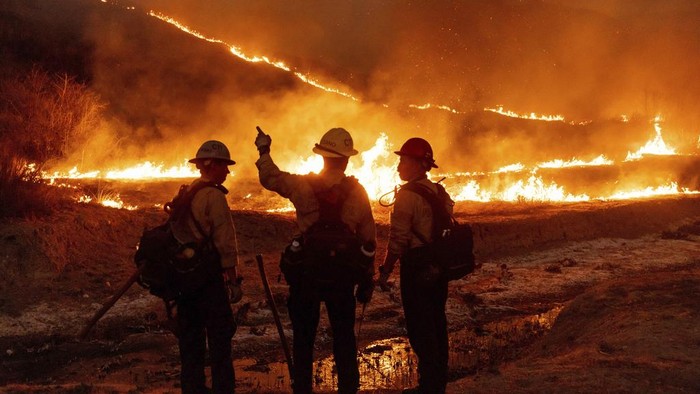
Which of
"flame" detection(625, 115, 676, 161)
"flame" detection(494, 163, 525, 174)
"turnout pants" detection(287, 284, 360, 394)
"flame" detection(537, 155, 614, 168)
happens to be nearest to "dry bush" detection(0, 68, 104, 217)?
"turnout pants" detection(287, 284, 360, 394)

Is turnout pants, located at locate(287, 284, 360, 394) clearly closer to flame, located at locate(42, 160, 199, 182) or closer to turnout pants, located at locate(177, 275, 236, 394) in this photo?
turnout pants, located at locate(177, 275, 236, 394)

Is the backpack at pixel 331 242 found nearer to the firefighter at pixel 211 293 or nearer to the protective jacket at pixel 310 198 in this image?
the protective jacket at pixel 310 198

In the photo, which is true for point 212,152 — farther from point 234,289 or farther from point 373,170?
point 373,170

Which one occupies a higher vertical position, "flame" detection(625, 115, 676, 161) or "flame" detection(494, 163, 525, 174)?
"flame" detection(625, 115, 676, 161)

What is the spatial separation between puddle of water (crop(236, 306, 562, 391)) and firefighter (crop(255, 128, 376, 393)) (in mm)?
1653

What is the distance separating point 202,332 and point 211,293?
35 centimetres

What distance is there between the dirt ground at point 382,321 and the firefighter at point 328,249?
1469mm

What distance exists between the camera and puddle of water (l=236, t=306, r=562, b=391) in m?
6.42

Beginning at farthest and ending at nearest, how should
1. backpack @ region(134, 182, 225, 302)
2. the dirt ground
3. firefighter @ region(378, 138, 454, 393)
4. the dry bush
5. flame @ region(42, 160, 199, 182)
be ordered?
flame @ region(42, 160, 199, 182) → the dry bush → the dirt ground → firefighter @ region(378, 138, 454, 393) → backpack @ region(134, 182, 225, 302)

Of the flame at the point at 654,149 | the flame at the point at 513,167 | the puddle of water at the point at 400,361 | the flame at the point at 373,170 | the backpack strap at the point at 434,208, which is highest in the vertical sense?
the flame at the point at 654,149

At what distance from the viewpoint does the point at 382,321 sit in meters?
9.12

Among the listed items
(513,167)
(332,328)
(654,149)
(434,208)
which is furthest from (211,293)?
(654,149)

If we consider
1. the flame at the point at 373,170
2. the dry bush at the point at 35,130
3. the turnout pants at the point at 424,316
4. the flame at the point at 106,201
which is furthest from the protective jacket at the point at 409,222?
the flame at the point at 373,170

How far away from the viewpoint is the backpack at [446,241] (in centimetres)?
474
